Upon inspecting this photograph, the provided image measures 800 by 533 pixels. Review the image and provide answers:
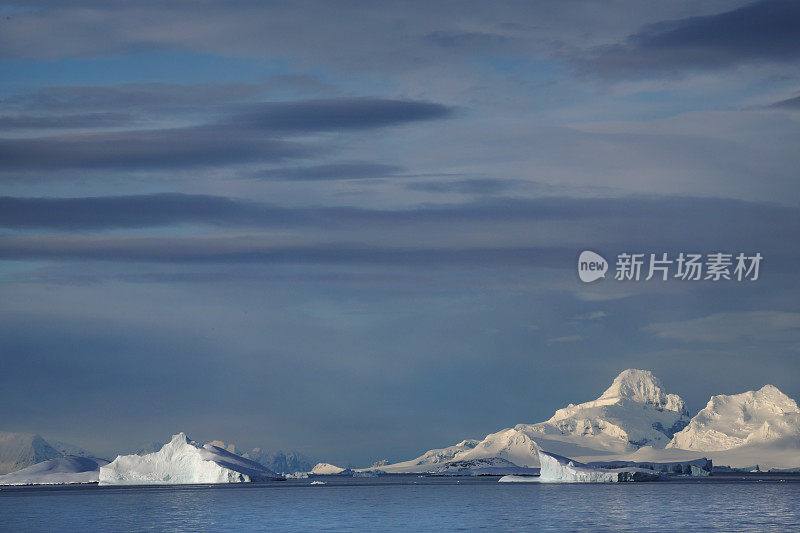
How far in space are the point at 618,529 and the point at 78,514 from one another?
8237cm

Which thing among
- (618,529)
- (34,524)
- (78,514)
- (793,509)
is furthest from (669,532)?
(78,514)

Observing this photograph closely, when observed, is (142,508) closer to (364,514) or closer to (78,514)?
(78,514)

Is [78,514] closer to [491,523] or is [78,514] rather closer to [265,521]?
[265,521]

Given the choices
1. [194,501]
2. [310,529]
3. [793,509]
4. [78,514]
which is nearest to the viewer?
[310,529]

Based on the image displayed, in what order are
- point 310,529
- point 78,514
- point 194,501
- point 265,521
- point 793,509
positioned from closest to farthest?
point 310,529, point 265,521, point 793,509, point 78,514, point 194,501

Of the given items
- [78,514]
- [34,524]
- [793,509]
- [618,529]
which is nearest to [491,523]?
[618,529]

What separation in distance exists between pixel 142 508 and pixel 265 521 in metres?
47.3

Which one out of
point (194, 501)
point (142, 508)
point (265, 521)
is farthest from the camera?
point (194, 501)

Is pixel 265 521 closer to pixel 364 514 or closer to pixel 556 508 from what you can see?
pixel 364 514

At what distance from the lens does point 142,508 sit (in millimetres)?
165500

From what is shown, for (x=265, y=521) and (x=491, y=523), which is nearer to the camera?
(x=491, y=523)

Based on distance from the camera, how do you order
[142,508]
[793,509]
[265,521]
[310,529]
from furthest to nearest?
[142,508]
[793,509]
[265,521]
[310,529]

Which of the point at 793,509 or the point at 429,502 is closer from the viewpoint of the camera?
the point at 793,509

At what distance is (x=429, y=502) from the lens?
175 meters
